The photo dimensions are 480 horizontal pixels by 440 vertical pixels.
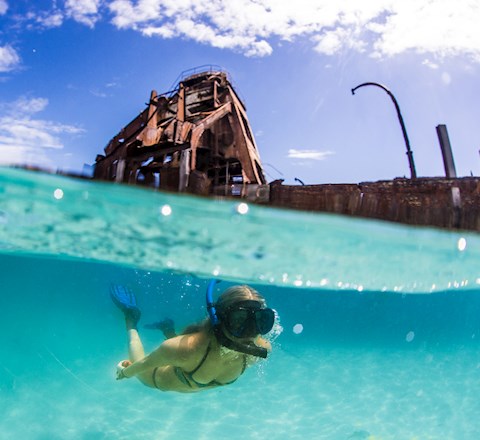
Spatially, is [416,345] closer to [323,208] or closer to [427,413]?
[427,413]

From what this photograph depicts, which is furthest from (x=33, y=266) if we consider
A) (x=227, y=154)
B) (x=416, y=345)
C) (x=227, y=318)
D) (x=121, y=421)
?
(x=416, y=345)

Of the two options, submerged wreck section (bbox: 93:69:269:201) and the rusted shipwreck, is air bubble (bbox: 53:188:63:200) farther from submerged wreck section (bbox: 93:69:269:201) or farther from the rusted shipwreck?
submerged wreck section (bbox: 93:69:269:201)

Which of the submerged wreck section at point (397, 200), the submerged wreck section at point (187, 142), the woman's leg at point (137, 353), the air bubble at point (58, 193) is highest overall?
the submerged wreck section at point (187, 142)

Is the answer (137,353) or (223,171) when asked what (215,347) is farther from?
(223,171)

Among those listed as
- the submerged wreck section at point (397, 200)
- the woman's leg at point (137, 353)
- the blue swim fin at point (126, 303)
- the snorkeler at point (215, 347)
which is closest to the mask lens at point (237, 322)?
the snorkeler at point (215, 347)

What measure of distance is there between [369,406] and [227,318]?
8362 mm

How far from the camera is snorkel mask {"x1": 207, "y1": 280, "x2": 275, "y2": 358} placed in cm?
468

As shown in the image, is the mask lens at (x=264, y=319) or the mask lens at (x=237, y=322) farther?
the mask lens at (x=264, y=319)

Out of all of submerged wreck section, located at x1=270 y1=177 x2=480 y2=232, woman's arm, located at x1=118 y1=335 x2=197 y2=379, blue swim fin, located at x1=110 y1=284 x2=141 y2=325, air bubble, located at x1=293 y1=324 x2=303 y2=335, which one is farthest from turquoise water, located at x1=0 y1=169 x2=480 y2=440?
air bubble, located at x1=293 y1=324 x2=303 y2=335

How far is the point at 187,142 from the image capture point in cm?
1750

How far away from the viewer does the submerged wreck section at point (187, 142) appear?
17594mm

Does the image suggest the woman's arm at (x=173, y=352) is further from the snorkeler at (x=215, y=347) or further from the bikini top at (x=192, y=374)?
the bikini top at (x=192, y=374)

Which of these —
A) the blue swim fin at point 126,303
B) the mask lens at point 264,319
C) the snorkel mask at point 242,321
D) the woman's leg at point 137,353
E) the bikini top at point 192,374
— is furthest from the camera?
the blue swim fin at point 126,303

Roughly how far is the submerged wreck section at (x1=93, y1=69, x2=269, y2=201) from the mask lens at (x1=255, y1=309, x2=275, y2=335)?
8611mm
